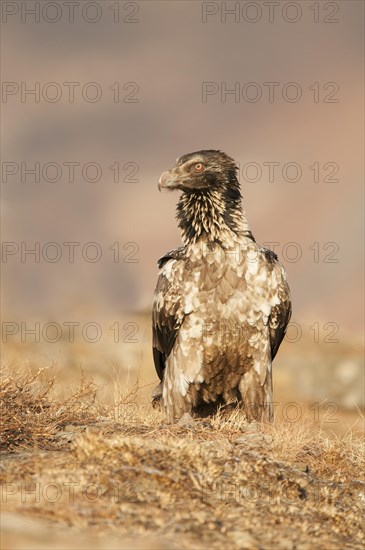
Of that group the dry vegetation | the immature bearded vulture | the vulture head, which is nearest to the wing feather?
the immature bearded vulture

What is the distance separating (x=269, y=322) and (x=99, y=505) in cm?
473

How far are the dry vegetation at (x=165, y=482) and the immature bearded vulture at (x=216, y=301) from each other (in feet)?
3.78

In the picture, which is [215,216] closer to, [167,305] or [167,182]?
[167,182]

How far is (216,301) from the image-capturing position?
9.27 meters

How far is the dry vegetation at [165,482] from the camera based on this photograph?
499 cm

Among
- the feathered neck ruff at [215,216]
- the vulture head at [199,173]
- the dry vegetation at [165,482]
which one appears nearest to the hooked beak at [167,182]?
the vulture head at [199,173]

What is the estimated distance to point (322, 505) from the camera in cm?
630

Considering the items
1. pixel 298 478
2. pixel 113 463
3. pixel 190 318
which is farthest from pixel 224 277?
pixel 113 463

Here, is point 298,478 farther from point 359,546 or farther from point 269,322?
point 269,322

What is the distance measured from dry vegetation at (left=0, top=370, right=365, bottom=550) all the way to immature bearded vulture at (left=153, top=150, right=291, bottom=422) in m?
1.15

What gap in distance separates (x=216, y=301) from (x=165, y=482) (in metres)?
3.73

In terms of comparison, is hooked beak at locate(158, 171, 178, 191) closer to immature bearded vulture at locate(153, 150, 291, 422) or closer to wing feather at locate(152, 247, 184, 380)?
immature bearded vulture at locate(153, 150, 291, 422)

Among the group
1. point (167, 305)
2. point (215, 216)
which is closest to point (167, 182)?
point (215, 216)

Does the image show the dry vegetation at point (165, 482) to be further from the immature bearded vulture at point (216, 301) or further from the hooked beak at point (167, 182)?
the hooked beak at point (167, 182)
